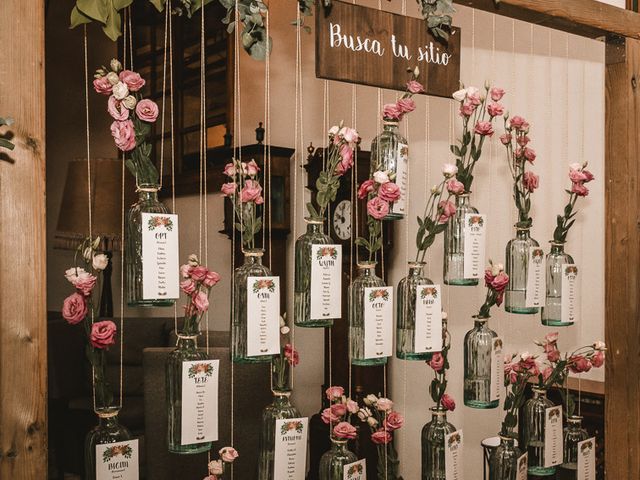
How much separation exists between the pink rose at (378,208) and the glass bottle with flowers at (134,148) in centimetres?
48

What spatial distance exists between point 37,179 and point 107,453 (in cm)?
54

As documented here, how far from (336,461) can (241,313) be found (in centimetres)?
45

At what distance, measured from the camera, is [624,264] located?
2303 millimetres

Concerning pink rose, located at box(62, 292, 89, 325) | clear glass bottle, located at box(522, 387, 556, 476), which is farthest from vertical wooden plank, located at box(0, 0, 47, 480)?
clear glass bottle, located at box(522, 387, 556, 476)

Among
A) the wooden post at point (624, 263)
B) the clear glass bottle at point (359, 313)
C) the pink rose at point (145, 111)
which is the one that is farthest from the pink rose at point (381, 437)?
the pink rose at point (145, 111)

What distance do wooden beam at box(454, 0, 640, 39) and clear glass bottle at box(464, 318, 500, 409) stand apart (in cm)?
85

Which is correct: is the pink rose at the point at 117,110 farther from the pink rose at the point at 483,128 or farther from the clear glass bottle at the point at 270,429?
the pink rose at the point at 483,128

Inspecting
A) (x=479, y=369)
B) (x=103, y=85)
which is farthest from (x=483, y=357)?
(x=103, y=85)

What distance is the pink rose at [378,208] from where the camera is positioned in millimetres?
1742

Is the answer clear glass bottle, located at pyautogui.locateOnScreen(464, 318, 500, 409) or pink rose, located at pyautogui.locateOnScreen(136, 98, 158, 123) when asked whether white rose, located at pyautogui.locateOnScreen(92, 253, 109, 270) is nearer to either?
pink rose, located at pyautogui.locateOnScreen(136, 98, 158, 123)

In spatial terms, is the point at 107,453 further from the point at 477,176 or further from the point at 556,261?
the point at 477,176

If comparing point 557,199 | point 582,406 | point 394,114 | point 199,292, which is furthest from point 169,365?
point 557,199

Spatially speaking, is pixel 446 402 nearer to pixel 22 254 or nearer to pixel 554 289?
pixel 554 289

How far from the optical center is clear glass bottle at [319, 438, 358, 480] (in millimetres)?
1779
